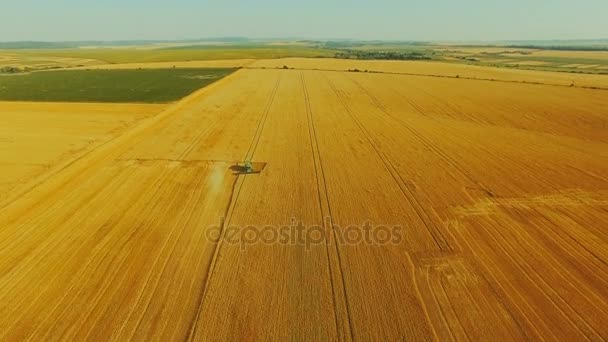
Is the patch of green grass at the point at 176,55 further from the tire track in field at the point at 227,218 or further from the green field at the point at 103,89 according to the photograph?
the tire track in field at the point at 227,218

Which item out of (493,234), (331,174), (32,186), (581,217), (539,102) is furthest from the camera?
(539,102)

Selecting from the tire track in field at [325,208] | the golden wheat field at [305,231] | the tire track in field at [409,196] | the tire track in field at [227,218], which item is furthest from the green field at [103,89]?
the tire track in field at [409,196]

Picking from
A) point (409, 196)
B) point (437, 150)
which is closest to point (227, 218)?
point (409, 196)

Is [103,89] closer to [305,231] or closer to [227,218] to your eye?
[227,218]

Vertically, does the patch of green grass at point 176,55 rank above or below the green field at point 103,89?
above

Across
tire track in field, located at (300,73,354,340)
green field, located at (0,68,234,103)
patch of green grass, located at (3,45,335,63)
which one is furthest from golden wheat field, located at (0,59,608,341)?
patch of green grass, located at (3,45,335,63)

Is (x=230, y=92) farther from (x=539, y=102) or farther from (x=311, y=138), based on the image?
(x=539, y=102)

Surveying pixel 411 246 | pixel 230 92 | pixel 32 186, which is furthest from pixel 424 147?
pixel 230 92

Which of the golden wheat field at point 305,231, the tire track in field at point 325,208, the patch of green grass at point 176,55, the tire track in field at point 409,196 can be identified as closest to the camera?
the golden wheat field at point 305,231

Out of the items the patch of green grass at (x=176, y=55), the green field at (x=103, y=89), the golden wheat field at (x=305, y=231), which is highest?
the patch of green grass at (x=176, y=55)
